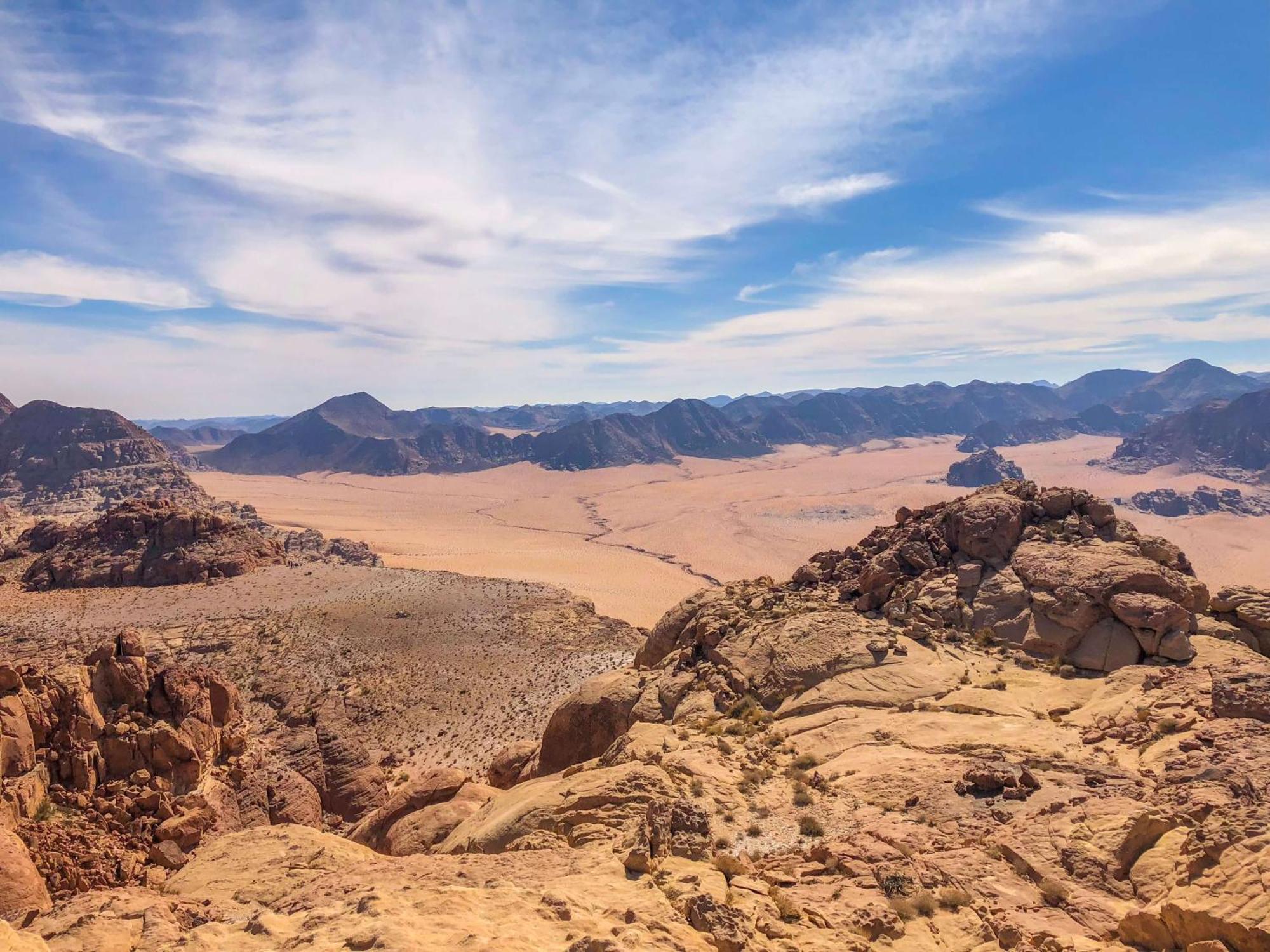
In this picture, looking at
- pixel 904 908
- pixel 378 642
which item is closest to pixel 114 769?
pixel 904 908

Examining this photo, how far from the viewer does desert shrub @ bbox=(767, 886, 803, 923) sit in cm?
891

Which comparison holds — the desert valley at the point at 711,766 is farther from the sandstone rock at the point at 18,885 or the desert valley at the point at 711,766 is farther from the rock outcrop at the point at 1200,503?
the rock outcrop at the point at 1200,503

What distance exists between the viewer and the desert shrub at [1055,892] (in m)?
8.93

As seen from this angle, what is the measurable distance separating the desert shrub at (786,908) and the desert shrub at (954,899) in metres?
2.03

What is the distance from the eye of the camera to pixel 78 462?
10962 cm

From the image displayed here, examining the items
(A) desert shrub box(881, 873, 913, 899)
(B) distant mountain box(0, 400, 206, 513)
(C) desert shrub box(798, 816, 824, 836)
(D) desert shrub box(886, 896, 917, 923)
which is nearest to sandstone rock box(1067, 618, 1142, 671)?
(C) desert shrub box(798, 816, 824, 836)

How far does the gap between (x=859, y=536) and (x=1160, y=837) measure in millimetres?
92658

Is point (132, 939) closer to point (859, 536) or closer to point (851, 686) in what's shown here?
point (851, 686)

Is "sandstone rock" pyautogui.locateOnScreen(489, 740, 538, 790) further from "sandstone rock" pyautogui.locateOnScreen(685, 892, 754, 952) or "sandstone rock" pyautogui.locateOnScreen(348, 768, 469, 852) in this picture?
"sandstone rock" pyautogui.locateOnScreen(685, 892, 754, 952)

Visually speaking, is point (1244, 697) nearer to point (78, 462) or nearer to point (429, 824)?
point (429, 824)

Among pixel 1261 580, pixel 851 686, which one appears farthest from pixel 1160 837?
pixel 1261 580

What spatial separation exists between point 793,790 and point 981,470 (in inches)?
6292

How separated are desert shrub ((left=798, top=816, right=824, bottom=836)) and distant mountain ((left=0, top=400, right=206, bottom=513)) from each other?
4537 inches

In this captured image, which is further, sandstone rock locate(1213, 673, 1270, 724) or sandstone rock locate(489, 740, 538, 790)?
sandstone rock locate(489, 740, 538, 790)
